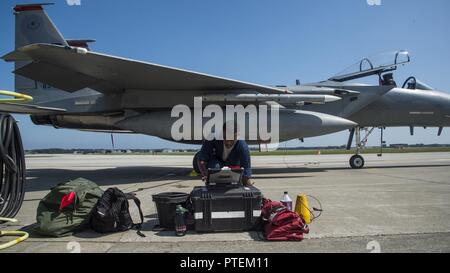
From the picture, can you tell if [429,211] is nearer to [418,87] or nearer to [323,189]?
[323,189]

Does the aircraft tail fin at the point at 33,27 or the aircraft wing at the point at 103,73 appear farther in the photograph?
the aircraft tail fin at the point at 33,27

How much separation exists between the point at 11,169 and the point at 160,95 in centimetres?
669

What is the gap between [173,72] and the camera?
907cm

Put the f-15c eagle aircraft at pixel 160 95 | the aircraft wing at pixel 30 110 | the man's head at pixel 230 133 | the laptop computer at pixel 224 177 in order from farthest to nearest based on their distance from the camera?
the aircraft wing at pixel 30 110 < the f-15c eagle aircraft at pixel 160 95 < the man's head at pixel 230 133 < the laptop computer at pixel 224 177

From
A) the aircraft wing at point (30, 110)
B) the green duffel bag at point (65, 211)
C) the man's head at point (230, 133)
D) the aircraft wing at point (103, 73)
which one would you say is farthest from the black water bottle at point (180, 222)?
the aircraft wing at point (30, 110)

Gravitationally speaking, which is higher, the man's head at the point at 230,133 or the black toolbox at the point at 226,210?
the man's head at the point at 230,133

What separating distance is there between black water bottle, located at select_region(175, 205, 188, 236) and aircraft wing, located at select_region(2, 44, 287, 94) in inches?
222

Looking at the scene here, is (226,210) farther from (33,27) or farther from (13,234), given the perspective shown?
(33,27)

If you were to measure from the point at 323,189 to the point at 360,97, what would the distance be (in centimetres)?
634

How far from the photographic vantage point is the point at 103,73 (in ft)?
30.6

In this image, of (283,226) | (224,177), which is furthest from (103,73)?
(283,226)

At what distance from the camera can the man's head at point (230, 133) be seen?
4.60 m

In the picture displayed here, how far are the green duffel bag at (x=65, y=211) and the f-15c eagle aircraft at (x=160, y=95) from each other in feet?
16.0

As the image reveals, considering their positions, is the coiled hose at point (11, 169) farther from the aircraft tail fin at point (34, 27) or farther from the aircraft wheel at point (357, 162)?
the aircraft wheel at point (357, 162)
